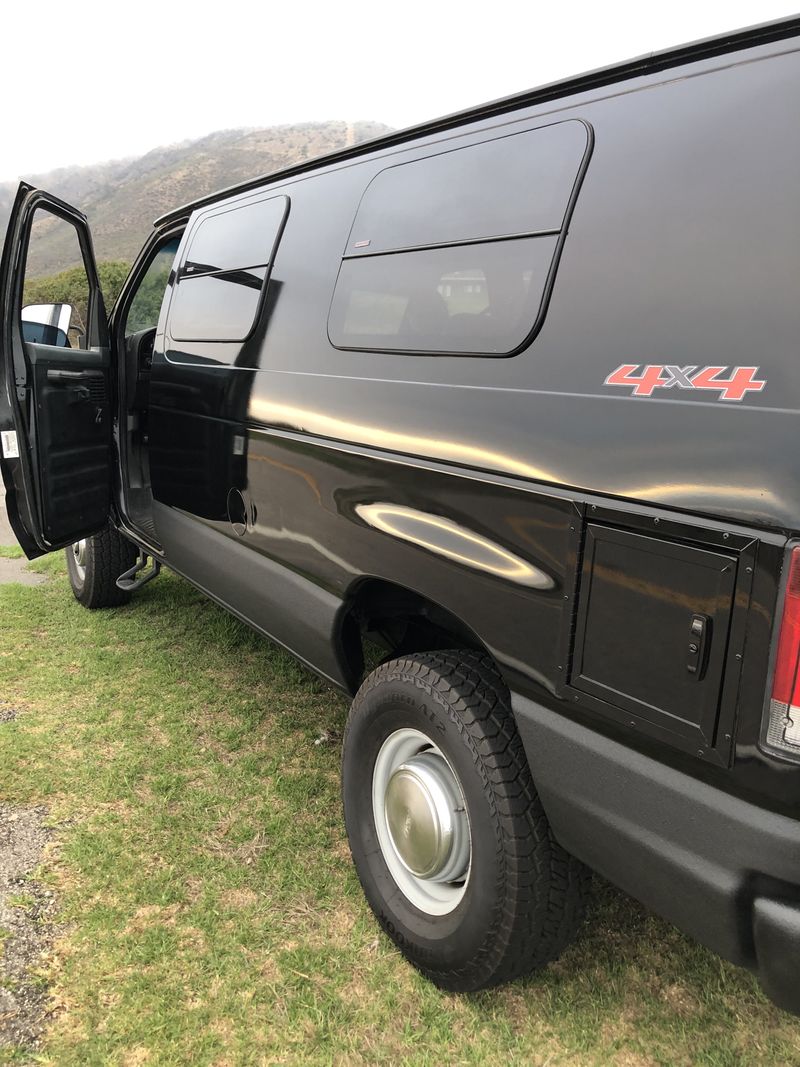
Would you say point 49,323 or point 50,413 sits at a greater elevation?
point 49,323

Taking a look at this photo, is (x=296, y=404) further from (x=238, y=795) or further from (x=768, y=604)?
(x=768, y=604)

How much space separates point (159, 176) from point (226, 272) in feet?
384

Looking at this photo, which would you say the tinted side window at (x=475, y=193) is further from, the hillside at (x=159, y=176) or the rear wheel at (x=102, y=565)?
the hillside at (x=159, y=176)

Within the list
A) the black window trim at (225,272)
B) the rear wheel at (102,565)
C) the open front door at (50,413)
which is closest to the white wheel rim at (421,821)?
the black window trim at (225,272)

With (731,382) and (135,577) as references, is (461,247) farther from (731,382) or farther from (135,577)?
(135,577)

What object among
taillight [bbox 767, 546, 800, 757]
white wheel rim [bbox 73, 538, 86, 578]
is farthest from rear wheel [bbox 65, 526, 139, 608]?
taillight [bbox 767, 546, 800, 757]

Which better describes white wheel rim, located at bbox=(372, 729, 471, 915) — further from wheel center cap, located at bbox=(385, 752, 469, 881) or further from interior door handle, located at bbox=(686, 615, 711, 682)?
interior door handle, located at bbox=(686, 615, 711, 682)

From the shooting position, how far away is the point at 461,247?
1.93 m

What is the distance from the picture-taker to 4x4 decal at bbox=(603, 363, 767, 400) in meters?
1.27

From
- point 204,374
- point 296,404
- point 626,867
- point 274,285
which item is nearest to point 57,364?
point 204,374

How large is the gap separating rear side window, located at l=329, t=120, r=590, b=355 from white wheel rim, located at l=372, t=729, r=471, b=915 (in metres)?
1.04

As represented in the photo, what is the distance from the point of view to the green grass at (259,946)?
183 cm

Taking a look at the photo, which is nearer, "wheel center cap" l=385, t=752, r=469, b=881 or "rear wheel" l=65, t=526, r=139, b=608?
"wheel center cap" l=385, t=752, r=469, b=881

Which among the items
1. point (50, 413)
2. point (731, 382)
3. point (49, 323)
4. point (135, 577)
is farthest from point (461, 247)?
point (49, 323)
